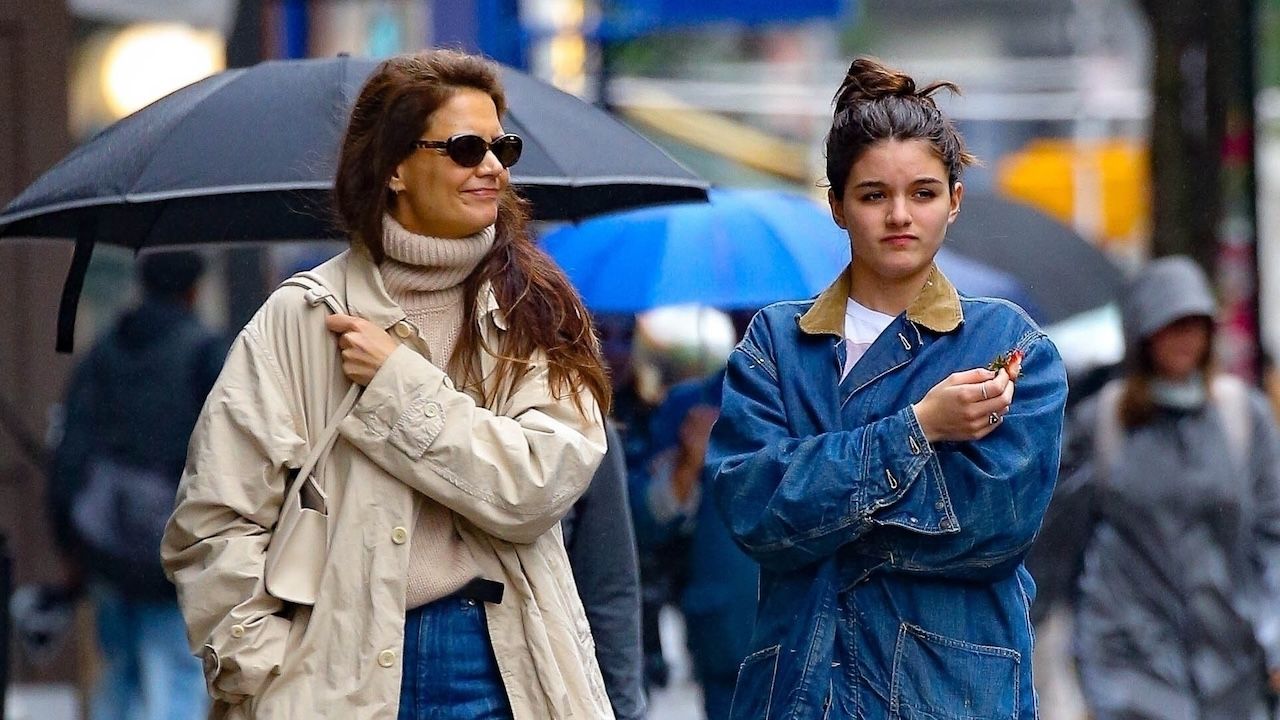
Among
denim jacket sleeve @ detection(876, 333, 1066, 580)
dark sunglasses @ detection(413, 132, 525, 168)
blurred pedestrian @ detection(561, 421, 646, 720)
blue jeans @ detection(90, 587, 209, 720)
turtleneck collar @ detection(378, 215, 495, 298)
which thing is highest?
dark sunglasses @ detection(413, 132, 525, 168)

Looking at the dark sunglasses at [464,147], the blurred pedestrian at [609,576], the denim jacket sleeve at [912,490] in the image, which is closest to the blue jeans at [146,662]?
the blurred pedestrian at [609,576]

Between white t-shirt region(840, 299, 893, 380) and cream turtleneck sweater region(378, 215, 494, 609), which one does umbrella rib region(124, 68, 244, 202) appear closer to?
cream turtleneck sweater region(378, 215, 494, 609)

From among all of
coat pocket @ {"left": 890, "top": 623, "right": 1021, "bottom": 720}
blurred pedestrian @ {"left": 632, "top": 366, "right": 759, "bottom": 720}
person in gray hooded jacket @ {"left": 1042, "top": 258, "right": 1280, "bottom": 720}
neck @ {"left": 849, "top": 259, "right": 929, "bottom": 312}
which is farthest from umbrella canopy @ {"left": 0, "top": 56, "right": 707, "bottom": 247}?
person in gray hooded jacket @ {"left": 1042, "top": 258, "right": 1280, "bottom": 720}

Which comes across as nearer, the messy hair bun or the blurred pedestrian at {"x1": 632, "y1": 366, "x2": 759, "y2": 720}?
the messy hair bun

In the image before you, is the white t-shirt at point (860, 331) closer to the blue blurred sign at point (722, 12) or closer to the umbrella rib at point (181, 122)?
the umbrella rib at point (181, 122)

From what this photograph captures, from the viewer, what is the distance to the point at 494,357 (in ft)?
12.3

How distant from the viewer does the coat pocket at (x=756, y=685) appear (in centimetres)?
361

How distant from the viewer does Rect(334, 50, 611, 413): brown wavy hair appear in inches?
148

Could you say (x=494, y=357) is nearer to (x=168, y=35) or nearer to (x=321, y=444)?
(x=321, y=444)

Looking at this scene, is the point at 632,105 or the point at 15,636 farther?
the point at 632,105

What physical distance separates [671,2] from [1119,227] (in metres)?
20.6

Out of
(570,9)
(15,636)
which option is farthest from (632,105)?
(15,636)

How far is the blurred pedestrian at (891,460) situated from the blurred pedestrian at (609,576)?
2.66 feet

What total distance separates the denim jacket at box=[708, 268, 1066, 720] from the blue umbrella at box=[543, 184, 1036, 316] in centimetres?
318
